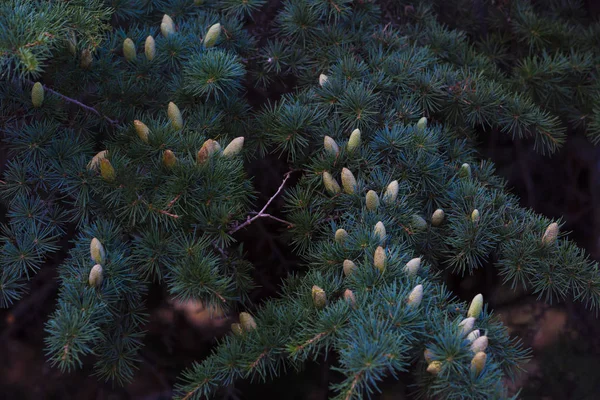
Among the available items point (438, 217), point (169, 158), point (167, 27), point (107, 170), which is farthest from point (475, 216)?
point (167, 27)

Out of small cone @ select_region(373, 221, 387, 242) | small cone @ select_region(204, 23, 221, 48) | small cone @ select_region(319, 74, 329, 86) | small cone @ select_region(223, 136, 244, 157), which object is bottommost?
small cone @ select_region(373, 221, 387, 242)

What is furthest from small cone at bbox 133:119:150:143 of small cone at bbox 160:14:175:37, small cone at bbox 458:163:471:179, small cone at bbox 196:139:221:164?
small cone at bbox 458:163:471:179

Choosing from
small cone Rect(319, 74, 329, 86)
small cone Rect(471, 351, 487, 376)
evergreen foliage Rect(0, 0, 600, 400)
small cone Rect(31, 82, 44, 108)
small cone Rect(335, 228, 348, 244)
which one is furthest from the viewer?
small cone Rect(319, 74, 329, 86)

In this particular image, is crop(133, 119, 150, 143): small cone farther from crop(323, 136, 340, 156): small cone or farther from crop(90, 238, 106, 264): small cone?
crop(323, 136, 340, 156): small cone

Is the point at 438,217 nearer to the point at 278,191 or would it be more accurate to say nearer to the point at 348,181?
the point at 348,181

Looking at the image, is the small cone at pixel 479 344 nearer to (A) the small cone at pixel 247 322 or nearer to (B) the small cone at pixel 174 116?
(A) the small cone at pixel 247 322

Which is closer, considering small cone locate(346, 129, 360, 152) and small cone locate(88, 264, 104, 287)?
small cone locate(88, 264, 104, 287)

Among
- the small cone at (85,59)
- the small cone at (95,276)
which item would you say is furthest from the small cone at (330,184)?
the small cone at (85,59)
